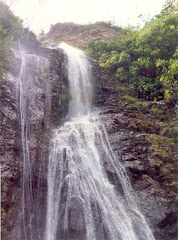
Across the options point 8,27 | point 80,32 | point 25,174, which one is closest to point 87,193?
point 25,174

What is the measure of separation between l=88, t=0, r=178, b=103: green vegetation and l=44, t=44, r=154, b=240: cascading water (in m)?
3.77

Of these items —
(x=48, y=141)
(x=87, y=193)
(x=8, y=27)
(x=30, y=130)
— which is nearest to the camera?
(x=87, y=193)

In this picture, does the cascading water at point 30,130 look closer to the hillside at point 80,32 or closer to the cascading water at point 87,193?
the cascading water at point 87,193

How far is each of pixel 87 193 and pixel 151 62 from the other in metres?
8.89

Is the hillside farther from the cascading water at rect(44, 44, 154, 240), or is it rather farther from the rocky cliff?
the cascading water at rect(44, 44, 154, 240)

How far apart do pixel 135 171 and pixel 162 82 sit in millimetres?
5519

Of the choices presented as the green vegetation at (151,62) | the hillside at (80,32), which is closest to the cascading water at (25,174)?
the green vegetation at (151,62)

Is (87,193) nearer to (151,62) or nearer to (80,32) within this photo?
(151,62)

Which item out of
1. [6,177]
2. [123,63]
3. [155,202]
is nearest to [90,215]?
[155,202]

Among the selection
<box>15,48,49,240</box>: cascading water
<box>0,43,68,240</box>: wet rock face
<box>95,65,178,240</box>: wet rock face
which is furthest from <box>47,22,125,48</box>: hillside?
<box>95,65,178,240</box>: wet rock face

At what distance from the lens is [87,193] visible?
21.6 feet

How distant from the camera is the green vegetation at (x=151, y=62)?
10320 mm

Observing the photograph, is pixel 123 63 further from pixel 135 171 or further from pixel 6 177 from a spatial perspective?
pixel 6 177

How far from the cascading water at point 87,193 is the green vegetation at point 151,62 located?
3.77 m
